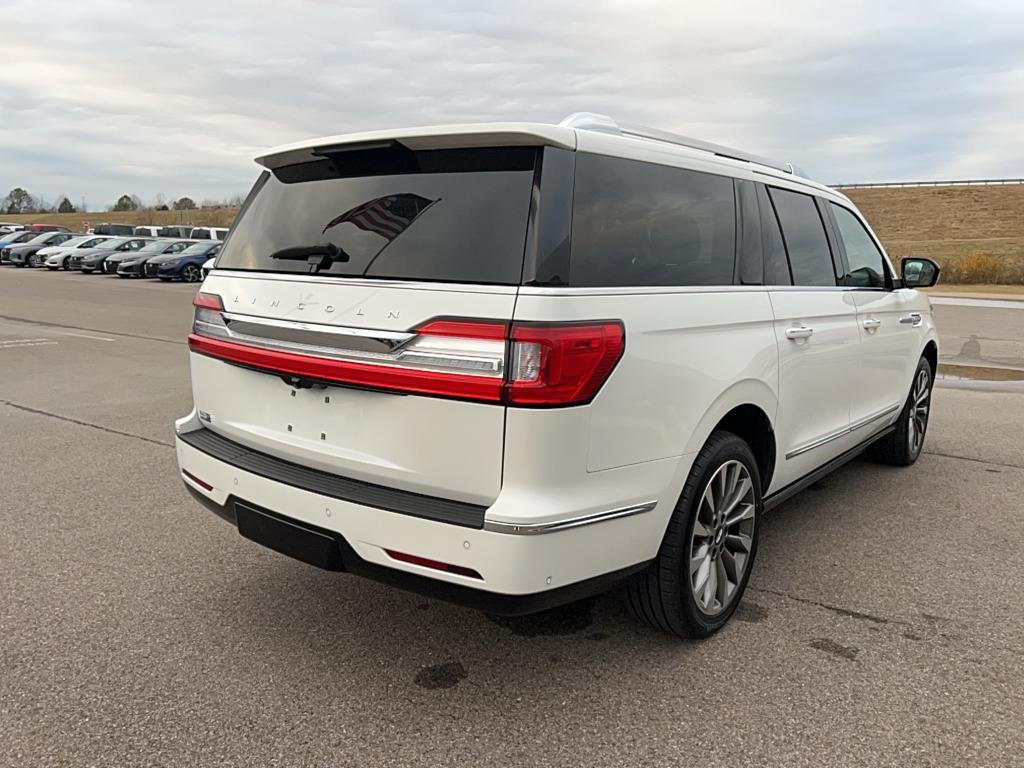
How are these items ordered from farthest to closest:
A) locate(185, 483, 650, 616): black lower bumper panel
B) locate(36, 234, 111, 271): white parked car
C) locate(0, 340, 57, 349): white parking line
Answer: locate(36, 234, 111, 271): white parked car
locate(0, 340, 57, 349): white parking line
locate(185, 483, 650, 616): black lower bumper panel

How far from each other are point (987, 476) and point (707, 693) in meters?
3.91

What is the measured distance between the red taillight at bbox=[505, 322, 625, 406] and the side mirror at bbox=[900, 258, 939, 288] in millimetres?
4004

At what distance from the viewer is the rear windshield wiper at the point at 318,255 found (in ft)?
9.57

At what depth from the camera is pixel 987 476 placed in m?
5.81

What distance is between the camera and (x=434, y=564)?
8.36ft

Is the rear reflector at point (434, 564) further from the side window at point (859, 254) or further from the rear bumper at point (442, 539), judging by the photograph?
the side window at point (859, 254)

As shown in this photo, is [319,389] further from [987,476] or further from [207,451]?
[987,476]

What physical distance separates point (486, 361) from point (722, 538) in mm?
1448

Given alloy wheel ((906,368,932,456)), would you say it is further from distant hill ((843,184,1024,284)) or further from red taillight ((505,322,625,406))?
distant hill ((843,184,1024,284))

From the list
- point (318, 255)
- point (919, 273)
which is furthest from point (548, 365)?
point (919, 273)

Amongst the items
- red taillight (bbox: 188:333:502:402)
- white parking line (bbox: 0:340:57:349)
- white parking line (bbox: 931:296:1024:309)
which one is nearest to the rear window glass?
red taillight (bbox: 188:333:502:402)

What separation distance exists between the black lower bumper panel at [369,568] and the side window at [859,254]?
8.92 ft

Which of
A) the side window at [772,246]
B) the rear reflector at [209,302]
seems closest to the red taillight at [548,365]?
the rear reflector at [209,302]

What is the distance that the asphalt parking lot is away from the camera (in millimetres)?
2629
